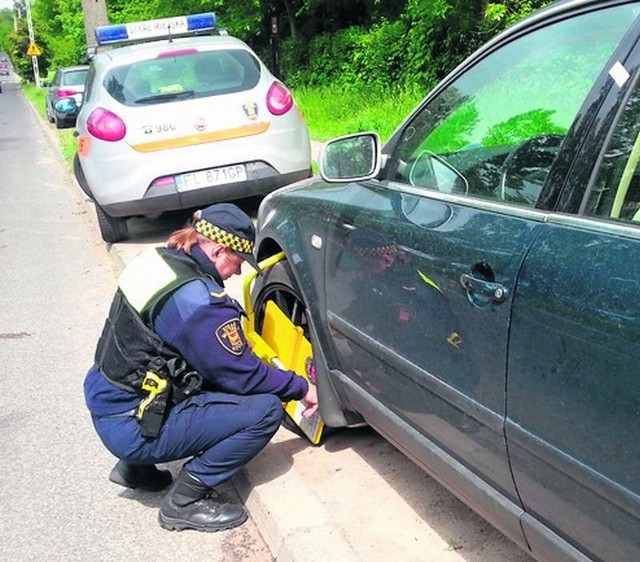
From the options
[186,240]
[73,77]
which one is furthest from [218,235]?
[73,77]

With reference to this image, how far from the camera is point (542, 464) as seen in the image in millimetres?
1851

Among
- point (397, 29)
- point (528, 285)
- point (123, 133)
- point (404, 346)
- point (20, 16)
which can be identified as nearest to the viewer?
point (528, 285)

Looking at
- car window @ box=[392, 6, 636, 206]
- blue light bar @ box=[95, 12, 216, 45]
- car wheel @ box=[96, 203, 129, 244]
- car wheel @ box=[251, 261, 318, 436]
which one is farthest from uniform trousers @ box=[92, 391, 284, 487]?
blue light bar @ box=[95, 12, 216, 45]

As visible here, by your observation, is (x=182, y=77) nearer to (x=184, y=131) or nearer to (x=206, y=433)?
(x=184, y=131)

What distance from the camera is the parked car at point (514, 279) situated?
168cm

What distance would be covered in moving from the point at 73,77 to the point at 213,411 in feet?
68.5

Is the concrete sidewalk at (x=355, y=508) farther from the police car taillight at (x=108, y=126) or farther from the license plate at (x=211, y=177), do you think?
the police car taillight at (x=108, y=126)

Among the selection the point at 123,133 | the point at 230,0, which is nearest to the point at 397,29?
the point at 230,0

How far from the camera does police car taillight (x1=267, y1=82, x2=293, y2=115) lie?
667cm

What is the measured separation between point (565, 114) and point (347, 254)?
0.91 metres

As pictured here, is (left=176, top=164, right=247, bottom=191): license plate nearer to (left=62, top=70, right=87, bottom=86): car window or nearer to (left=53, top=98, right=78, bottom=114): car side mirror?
(left=53, top=98, right=78, bottom=114): car side mirror

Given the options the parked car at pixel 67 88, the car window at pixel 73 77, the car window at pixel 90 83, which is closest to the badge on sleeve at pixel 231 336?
the car window at pixel 90 83

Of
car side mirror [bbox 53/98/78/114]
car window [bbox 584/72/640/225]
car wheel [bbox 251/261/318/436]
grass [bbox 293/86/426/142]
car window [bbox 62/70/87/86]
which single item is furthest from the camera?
car window [bbox 62/70/87/86]

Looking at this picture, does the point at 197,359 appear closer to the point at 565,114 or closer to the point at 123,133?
the point at 565,114
